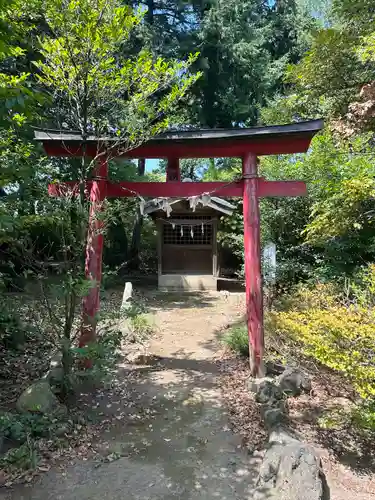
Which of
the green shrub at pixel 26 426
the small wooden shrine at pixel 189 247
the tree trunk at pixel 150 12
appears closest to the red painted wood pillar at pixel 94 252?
the green shrub at pixel 26 426

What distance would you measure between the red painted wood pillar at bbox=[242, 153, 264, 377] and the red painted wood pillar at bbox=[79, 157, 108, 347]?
6.86 feet

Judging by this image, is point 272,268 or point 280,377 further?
point 272,268

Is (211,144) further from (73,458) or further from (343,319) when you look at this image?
(73,458)

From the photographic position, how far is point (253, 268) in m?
5.24

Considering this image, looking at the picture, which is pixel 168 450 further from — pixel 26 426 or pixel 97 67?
pixel 97 67

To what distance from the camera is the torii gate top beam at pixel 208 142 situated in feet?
16.2

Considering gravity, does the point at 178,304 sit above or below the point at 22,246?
below

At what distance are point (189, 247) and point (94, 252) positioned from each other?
8399 mm

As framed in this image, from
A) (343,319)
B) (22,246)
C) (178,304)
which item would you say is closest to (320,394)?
(343,319)

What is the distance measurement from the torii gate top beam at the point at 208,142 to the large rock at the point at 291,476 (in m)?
3.83

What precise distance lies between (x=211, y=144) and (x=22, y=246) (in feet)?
9.75

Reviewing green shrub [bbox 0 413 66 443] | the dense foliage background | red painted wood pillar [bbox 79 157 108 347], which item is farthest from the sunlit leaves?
green shrub [bbox 0 413 66 443]

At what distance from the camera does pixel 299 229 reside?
9586 mm

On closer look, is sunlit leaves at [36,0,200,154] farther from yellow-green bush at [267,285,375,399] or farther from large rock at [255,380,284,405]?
large rock at [255,380,284,405]
